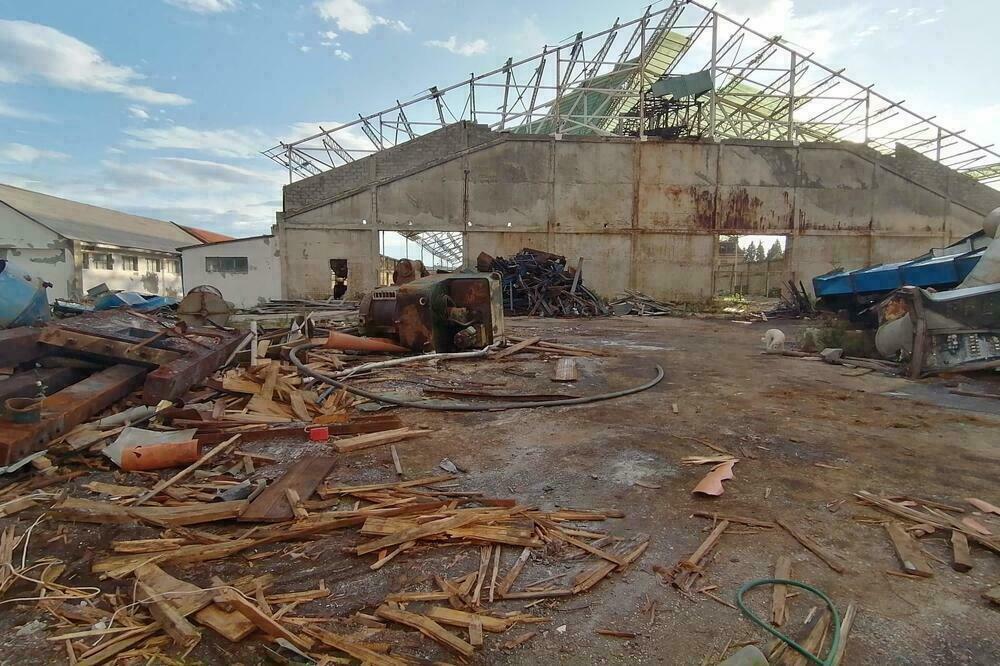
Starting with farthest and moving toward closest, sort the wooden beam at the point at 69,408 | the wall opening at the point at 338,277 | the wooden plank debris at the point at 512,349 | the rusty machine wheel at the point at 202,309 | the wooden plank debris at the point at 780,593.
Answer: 1. the wall opening at the point at 338,277
2. the rusty machine wheel at the point at 202,309
3. the wooden plank debris at the point at 512,349
4. the wooden beam at the point at 69,408
5. the wooden plank debris at the point at 780,593

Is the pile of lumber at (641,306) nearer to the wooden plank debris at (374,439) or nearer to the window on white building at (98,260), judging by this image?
the wooden plank debris at (374,439)

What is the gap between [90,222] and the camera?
30000 millimetres

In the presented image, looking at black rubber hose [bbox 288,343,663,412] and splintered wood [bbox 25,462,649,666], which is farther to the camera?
black rubber hose [bbox 288,343,663,412]

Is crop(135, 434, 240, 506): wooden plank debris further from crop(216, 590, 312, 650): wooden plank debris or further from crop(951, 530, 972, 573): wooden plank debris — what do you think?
crop(951, 530, 972, 573): wooden plank debris

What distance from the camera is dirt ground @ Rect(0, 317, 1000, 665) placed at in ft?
6.55

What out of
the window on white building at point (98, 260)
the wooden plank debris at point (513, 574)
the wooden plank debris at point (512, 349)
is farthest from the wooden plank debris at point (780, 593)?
the window on white building at point (98, 260)

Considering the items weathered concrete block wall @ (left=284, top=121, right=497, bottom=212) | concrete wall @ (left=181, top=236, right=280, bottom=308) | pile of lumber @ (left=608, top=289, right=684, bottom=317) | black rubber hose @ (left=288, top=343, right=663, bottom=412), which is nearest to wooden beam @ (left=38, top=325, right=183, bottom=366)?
black rubber hose @ (left=288, top=343, right=663, bottom=412)

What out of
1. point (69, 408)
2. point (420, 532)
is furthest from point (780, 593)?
point (69, 408)

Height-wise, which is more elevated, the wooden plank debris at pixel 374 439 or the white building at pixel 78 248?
the white building at pixel 78 248

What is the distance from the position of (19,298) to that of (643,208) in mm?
19522

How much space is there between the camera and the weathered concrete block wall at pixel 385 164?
20016mm

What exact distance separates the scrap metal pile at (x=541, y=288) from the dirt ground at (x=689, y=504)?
1098 cm

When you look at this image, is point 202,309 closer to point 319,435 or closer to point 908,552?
point 319,435

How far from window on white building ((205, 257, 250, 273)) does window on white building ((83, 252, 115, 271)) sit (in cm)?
920
